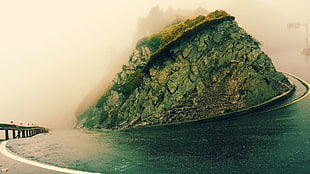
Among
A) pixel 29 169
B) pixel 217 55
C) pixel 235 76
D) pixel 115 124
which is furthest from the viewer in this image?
pixel 115 124

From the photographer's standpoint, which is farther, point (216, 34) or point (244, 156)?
point (216, 34)

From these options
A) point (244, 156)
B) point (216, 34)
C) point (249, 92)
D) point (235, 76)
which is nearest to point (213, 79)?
point (235, 76)

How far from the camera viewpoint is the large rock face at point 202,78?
18188 millimetres

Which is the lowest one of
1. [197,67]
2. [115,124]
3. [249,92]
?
[115,124]

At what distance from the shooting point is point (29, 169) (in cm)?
479

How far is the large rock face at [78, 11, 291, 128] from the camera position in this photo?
18.2 meters

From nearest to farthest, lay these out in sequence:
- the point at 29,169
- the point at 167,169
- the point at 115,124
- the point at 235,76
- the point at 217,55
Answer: the point at 167,169 → the point at 29,169 → the point at 235,76 → the point at 217,55 → the point at 115,124

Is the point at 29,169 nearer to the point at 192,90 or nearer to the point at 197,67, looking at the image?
the point at 192,90

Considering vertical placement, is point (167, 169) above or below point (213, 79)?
below

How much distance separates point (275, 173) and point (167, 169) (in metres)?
1.87

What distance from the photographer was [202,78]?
2070 cm

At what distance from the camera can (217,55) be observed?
70.5ft

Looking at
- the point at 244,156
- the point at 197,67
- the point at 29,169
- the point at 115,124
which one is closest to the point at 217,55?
the point at 197,67

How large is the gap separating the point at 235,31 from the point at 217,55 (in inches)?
156
